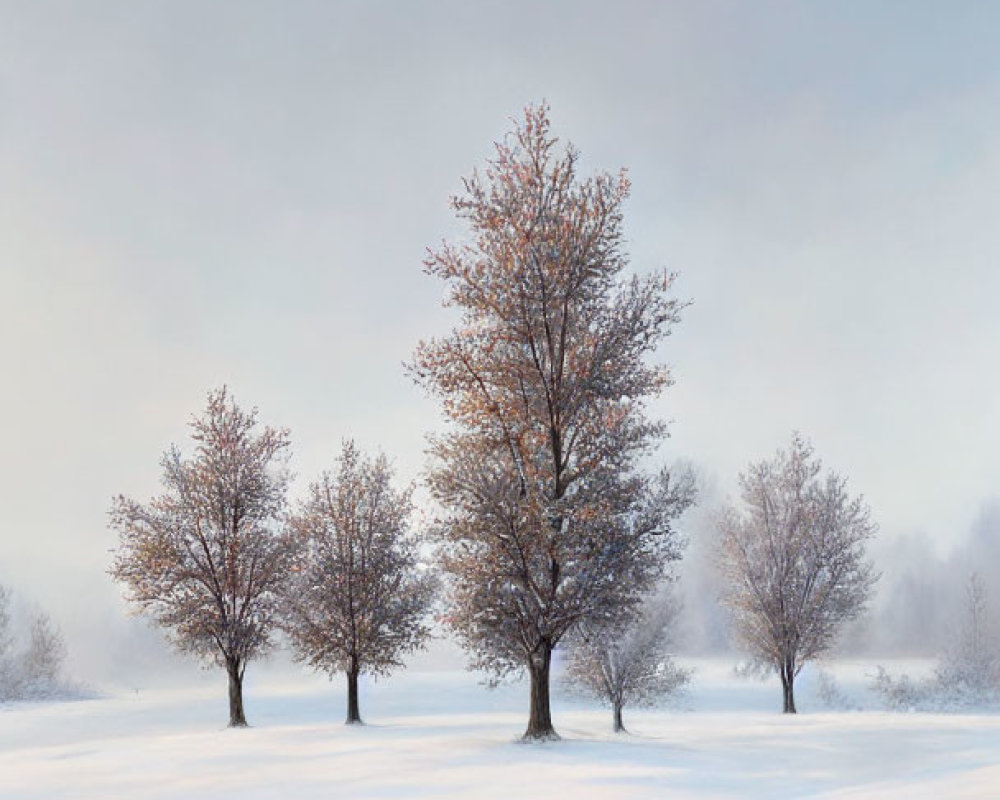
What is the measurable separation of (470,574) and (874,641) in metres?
70.8

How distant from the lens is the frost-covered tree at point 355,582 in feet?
96.7

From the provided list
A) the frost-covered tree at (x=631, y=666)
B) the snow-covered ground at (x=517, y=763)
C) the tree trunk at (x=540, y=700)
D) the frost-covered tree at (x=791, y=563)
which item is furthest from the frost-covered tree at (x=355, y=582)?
the frost-covered tree at (x=791, y=563)

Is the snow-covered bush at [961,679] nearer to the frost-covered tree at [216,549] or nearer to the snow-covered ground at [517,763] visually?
the snow-covered ground at [517,763]

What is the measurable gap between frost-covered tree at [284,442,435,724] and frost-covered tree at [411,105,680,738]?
8196 millimetres

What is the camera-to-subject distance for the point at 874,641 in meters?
80.2

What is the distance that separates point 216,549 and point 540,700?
1462 centimetres

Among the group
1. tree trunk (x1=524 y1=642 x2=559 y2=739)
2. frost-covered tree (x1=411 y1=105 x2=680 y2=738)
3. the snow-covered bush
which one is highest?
frost-covered tree (x1=411 y1=105 x2=680 y2=738)

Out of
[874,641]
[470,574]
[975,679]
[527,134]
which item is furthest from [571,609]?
[874,641]

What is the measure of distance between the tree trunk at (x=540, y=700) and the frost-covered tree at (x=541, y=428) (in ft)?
0.11

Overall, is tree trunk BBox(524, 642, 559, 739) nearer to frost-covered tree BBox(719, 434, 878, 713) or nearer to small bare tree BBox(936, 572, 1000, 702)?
frost-covered tree BBox(719, 434, 878, 713)

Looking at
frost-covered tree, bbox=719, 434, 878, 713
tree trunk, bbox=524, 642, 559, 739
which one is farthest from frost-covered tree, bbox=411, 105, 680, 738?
frost-covered tree, bbox=719, 434, 878, 713

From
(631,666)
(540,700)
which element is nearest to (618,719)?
(631,666)

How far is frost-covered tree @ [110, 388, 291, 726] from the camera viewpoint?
29547 millimetres

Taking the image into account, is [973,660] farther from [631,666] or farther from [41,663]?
[41,663]
